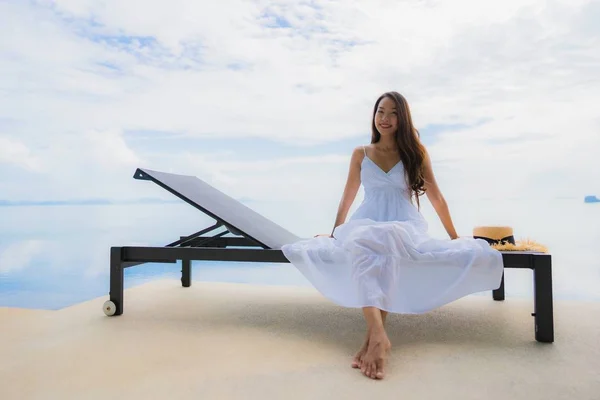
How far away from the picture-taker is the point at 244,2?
7578 millimetres

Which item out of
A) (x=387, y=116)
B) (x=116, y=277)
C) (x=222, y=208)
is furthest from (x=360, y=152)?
(x=116, y=277)

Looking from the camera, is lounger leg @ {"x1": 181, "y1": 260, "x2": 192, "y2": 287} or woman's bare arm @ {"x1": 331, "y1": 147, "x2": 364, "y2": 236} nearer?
woman's bare arm @ {"x1": 331, "y1": 147, "x2": 364, "y2": 236}

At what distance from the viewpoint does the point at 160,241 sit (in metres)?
8.90

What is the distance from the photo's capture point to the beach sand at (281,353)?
1.58 metres

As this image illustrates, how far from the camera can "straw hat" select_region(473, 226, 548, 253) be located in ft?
7.54

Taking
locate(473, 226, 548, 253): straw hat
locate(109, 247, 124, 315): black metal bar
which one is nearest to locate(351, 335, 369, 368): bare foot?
locate(473, 226, 548, 253): straw hat

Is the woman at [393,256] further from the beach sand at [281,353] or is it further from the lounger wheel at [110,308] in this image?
the lounger wheel at [110,308]

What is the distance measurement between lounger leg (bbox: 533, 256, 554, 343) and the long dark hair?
28.1 inches

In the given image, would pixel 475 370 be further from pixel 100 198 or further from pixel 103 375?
pixel 100 198

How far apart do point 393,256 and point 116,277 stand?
153 centimetres

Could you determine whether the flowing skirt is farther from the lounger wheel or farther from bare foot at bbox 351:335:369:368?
the lounger wheel

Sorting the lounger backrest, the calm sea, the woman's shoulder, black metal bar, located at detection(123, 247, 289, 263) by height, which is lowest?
the calm sea

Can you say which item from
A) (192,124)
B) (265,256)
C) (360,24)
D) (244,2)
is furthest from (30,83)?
(265,256)

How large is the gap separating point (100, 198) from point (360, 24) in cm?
710
